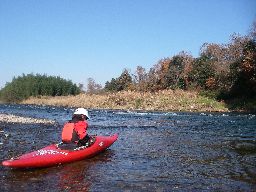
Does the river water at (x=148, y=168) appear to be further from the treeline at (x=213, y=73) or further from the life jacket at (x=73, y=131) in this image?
the treeline at (x=213, y=73)

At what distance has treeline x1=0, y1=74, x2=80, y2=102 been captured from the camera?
82375 mm

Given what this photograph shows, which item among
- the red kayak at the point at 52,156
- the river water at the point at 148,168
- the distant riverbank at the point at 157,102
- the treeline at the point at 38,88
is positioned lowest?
the river water at the point at 148,168

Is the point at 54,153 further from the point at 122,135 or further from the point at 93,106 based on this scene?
the point at 93,106

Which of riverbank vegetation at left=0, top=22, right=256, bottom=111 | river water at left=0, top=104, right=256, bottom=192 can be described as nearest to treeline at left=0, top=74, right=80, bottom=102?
riverbank vegetation at left=0, top=22, right=256, bottom=111

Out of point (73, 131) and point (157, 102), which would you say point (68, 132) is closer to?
point (73, 131)

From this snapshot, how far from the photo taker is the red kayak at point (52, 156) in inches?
340

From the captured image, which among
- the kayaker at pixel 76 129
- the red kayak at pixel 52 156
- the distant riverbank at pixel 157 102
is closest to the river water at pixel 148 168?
the red kayak at pixel 52 156

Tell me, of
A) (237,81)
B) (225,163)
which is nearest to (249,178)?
(225,163)

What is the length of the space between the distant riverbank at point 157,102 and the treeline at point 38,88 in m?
31.8

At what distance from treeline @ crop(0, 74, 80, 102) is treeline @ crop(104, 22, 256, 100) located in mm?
11519

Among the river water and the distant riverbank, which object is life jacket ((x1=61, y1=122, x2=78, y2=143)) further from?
the distant riverbank

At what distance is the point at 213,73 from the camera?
2053 inches

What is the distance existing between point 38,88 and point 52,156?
76.1 metres

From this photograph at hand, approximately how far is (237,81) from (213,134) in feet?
85.8
